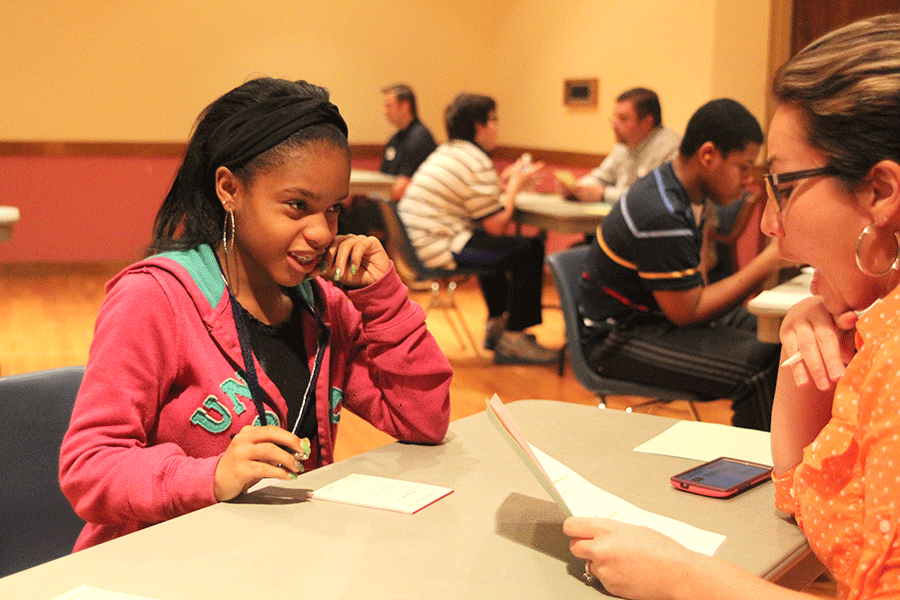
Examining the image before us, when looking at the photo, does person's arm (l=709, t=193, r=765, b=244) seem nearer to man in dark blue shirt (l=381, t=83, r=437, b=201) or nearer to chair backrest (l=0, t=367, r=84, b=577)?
man in dark blue shirt (l=381, t=83, r=437, b=201)

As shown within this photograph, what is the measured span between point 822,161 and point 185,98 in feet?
24.0

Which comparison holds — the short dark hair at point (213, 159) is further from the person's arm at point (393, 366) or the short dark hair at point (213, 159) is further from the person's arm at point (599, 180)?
the person's arm at point (599, 180)

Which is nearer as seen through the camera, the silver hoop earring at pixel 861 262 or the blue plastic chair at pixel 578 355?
the silver hoop earring at pixel 861 262

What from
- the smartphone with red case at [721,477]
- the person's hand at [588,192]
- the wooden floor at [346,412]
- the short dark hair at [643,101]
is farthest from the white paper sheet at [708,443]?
the short dark hair at [643,101]

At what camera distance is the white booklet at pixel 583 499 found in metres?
0.98

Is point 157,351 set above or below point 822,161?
below

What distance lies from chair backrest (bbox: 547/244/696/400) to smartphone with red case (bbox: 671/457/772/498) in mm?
1389

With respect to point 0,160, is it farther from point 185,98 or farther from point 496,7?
point 496,7

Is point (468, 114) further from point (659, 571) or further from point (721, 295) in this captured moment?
point (659, 571)

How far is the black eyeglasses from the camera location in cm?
95

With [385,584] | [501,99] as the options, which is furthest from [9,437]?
[501,99]

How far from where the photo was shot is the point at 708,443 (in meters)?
1.45

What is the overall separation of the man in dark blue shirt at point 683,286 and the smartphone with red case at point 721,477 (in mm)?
1348

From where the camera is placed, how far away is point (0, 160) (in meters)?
7.21
